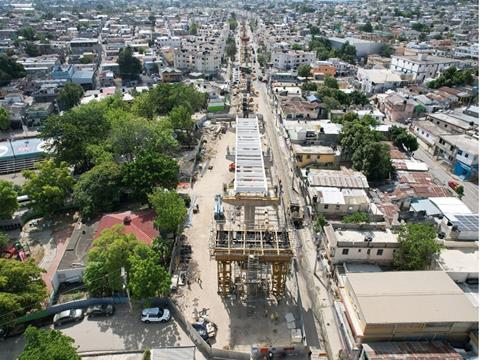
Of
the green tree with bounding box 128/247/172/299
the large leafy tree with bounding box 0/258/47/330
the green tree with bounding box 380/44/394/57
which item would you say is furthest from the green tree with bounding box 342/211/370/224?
the green tree with bounding box 380/44/394/57

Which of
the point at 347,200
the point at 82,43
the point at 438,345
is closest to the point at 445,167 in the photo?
the point at 347,200

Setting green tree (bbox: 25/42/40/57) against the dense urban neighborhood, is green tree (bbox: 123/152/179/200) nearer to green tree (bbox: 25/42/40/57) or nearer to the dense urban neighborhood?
the dense urban neighborhood

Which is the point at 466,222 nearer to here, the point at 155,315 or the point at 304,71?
the point at 155,315

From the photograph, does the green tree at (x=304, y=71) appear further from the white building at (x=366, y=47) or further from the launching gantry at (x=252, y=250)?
the launching gantry at (x=252, y=250)

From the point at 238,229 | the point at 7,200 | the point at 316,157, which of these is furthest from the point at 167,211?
the point at 316,157

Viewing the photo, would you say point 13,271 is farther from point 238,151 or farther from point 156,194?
point 238,151

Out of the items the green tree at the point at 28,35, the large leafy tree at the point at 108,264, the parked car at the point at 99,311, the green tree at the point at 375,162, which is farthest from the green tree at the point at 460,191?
the green tree at the point at 28,35
